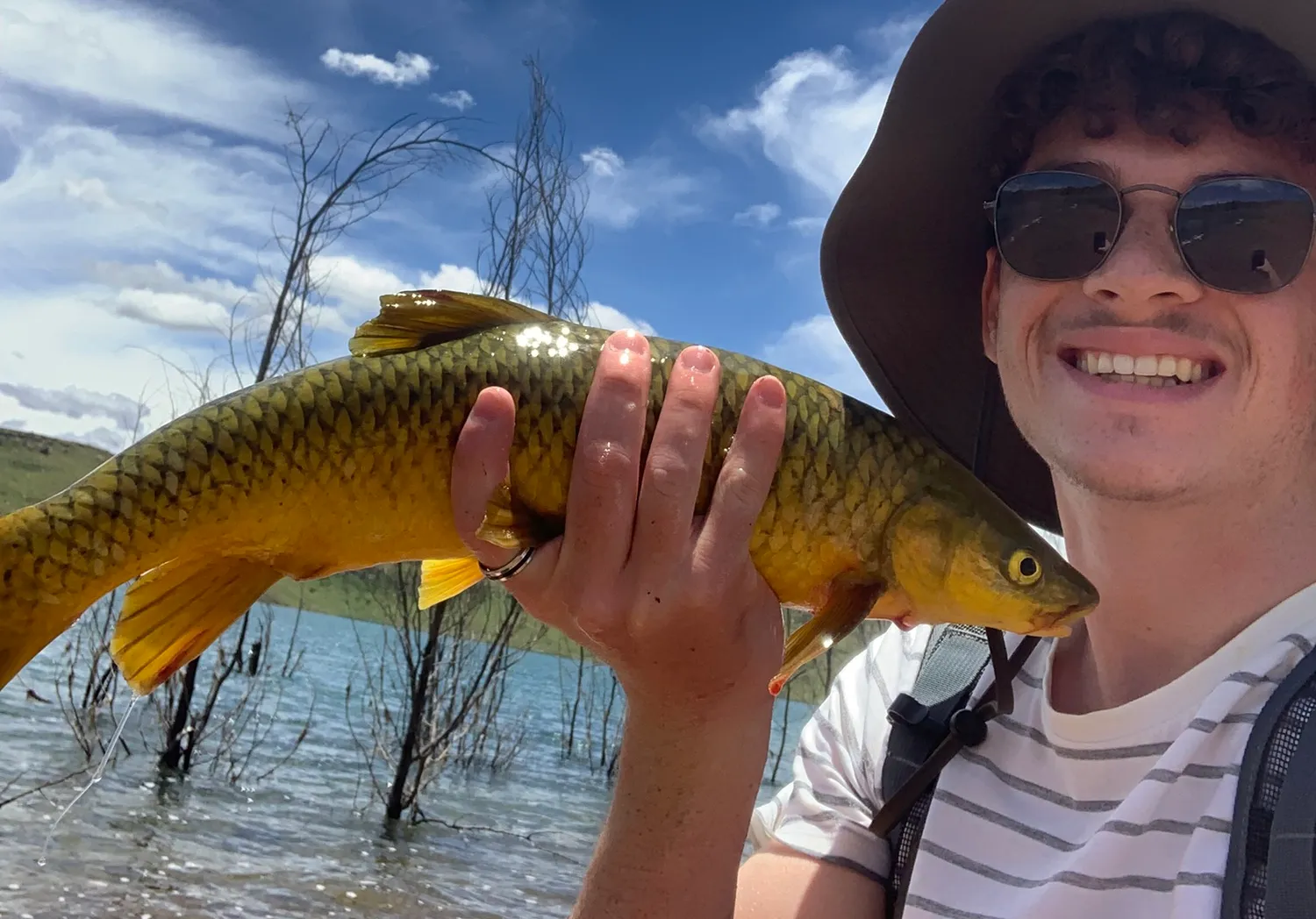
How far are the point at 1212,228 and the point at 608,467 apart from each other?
1600mm

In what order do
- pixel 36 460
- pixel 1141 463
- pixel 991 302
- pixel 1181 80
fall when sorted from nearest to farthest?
pixel 1141 463
pixel 1181 80
pixel 991 302
pixel 36 460

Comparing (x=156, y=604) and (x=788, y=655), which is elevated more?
(x=788, y=655)

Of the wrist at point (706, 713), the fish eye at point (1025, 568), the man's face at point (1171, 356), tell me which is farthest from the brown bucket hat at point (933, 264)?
the wrist at point (706, 713)

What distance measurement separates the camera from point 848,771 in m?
2.73

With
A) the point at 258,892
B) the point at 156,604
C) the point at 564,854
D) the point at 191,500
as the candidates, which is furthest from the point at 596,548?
the point at 564,854

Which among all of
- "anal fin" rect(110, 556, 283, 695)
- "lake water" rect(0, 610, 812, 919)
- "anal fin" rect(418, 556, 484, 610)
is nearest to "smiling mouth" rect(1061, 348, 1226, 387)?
"anal fin" rect(418, 556, 484, 610)

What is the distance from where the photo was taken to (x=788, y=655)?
7.39 ft

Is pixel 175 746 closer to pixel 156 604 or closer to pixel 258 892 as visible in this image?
pixel 258 892

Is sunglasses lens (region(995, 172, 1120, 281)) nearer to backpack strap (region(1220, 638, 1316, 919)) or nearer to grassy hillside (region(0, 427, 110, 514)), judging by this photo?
backpack strap (region(1220, 638, 1316, 919))

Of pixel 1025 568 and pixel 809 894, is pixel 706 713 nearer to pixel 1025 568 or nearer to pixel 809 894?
pixel 809 894

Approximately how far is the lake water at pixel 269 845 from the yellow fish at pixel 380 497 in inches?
245

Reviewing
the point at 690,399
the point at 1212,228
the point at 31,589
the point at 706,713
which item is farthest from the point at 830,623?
the point at 31,589

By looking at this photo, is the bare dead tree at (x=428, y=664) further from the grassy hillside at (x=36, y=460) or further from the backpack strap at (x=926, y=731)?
the grassy hillside at (x=36, y=460)

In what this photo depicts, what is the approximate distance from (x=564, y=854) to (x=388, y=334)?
11.1 metres
